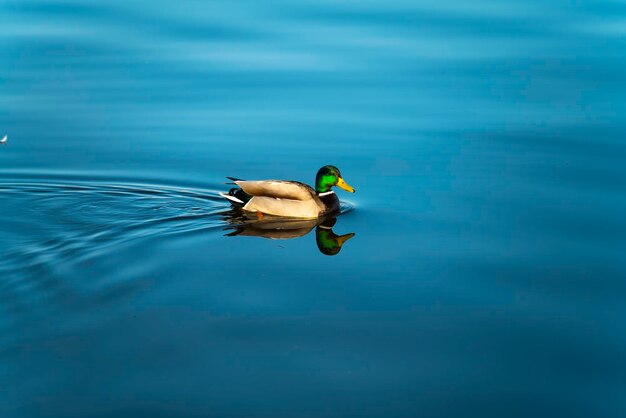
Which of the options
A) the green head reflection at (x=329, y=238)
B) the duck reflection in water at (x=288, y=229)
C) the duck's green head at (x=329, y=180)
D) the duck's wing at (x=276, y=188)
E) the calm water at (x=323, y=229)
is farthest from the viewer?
the duck's green head at (x=329, y=180)

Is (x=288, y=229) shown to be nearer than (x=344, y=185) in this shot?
Yes

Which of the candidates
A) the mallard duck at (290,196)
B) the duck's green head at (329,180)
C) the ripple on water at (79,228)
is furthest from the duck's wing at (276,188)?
the ripple on water at (79,228)

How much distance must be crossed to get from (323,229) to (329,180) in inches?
26.8

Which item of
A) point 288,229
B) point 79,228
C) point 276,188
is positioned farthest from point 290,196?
point 79,228

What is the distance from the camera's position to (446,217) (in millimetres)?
10953

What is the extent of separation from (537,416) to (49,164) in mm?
7413

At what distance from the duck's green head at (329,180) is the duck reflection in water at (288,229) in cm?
36

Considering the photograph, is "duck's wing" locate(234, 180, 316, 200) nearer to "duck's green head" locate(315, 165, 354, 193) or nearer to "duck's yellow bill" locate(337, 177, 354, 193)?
"duck's green head" locate(315, 165, 354, 193)

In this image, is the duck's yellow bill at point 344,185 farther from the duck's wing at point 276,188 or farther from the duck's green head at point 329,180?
the duck's wing at point 276,188

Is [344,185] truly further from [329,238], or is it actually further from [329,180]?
[329,238]

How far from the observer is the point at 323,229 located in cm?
1149

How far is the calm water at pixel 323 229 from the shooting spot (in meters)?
7.32

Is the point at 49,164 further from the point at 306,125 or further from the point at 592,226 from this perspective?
the point at 592,226

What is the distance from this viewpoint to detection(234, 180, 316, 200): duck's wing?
38.1 feet
